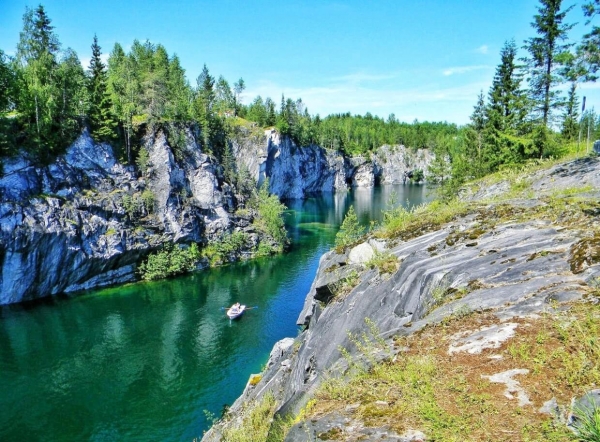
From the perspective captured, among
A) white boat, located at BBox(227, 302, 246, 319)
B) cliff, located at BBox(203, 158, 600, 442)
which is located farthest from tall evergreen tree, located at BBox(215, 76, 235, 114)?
cliff, located at BBox(203, 158, 600, 442)

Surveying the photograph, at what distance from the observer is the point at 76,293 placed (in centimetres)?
4525

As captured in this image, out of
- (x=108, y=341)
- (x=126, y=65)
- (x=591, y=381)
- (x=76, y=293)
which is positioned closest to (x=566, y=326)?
(x=591, y=381)

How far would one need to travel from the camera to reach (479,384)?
5.16 m

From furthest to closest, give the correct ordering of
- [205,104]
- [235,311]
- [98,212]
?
[205,104] → [98,212] → [235,311]

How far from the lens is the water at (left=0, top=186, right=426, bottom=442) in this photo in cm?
2362

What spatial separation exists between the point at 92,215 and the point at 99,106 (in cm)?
1529

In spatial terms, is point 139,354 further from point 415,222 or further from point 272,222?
point 272,222

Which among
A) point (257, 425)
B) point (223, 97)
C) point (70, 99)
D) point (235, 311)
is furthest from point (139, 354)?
point (223, 97)

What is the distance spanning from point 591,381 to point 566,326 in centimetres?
116

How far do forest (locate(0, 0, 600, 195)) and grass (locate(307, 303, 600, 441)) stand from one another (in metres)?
9.94

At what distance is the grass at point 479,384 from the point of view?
14.5 feet

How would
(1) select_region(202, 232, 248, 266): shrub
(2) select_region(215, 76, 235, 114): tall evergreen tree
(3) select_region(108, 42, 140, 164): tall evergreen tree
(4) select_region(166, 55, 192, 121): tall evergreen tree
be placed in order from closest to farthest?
(3) select_region(108, 42, 140, 164): tall evergreen tree < (1) select_region(202, 232, 248, 266): shrub < (4) select_region(166, 55, 192, 121): tall evergreen tree < (2) select_region(215, 76, 235, 114): tall evergreen tree

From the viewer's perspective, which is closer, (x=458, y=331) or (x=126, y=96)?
(x=458, y=331)

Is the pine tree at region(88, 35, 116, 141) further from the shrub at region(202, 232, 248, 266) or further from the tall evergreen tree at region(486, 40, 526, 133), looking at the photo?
the tall evergreen tree at region(486, 40, 526, 133)
